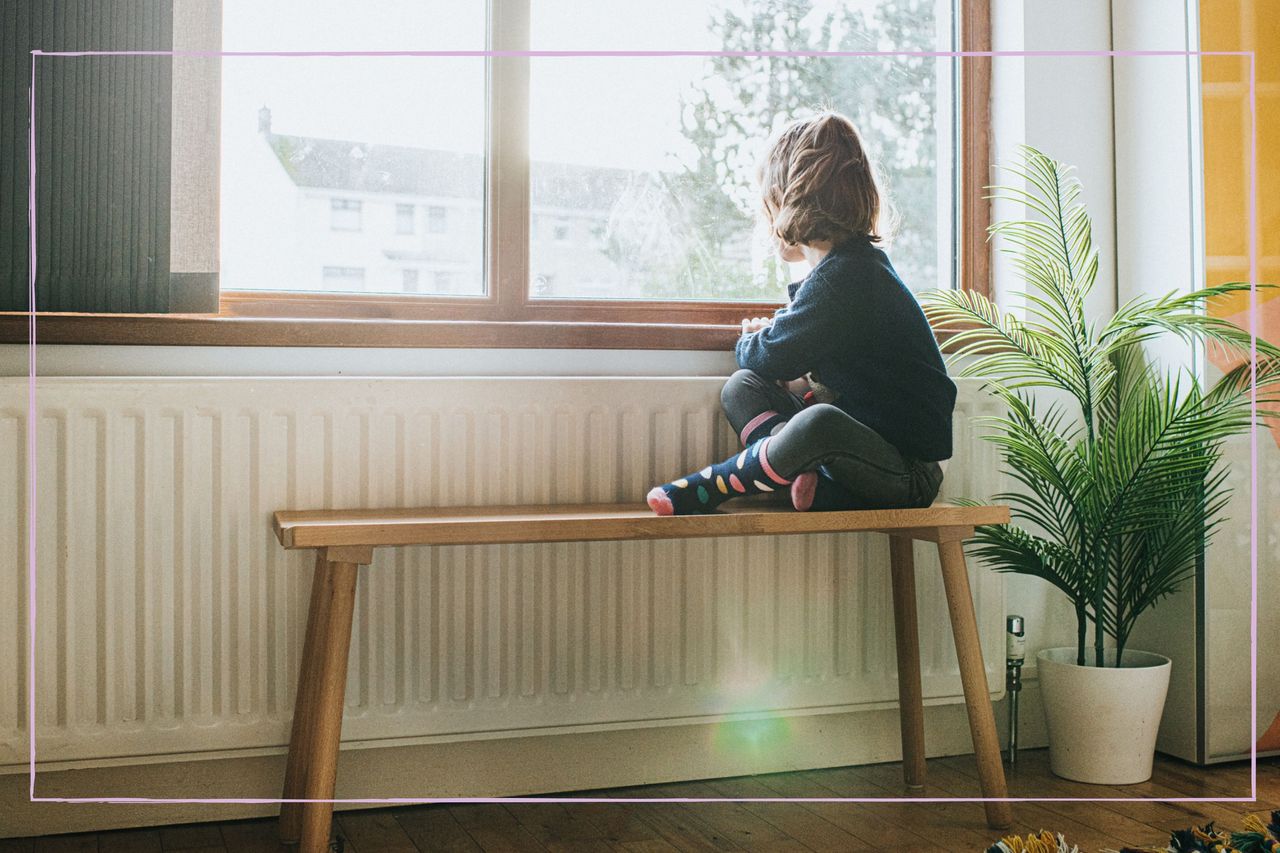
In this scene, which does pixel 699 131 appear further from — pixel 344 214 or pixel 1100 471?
pixel 1100 471

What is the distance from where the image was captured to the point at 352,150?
2.14 meters

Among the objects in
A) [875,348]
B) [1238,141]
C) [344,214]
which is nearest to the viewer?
[875,348]

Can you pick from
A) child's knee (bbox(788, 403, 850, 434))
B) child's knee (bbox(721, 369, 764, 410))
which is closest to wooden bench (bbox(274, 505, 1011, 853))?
child's knee (bbox(788, 403, 850, 434))

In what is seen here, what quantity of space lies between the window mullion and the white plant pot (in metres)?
1.29

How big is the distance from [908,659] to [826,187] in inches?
34.5

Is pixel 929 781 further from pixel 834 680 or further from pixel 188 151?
pixel 188 151

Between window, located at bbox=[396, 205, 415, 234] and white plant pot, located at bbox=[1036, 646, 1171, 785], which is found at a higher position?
window, located at bbox=[396, 205, 415, 234]

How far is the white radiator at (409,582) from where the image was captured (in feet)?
5.87

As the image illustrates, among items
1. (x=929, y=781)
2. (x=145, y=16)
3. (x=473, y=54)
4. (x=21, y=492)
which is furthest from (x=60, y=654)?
(x=929, y=781)

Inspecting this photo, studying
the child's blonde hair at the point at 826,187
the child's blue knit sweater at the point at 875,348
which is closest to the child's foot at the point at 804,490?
the child's blue knit sweater at the point at 875,348

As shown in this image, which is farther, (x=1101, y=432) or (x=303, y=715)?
(x=1101, y=432)

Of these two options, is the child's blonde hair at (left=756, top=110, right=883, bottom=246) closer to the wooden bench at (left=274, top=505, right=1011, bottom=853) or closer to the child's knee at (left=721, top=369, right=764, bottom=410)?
the child's knee at (left=721, top=369, right=764, bottom=410)

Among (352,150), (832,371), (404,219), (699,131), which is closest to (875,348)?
(832,371)

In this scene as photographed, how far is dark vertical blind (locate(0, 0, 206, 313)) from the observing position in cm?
187
